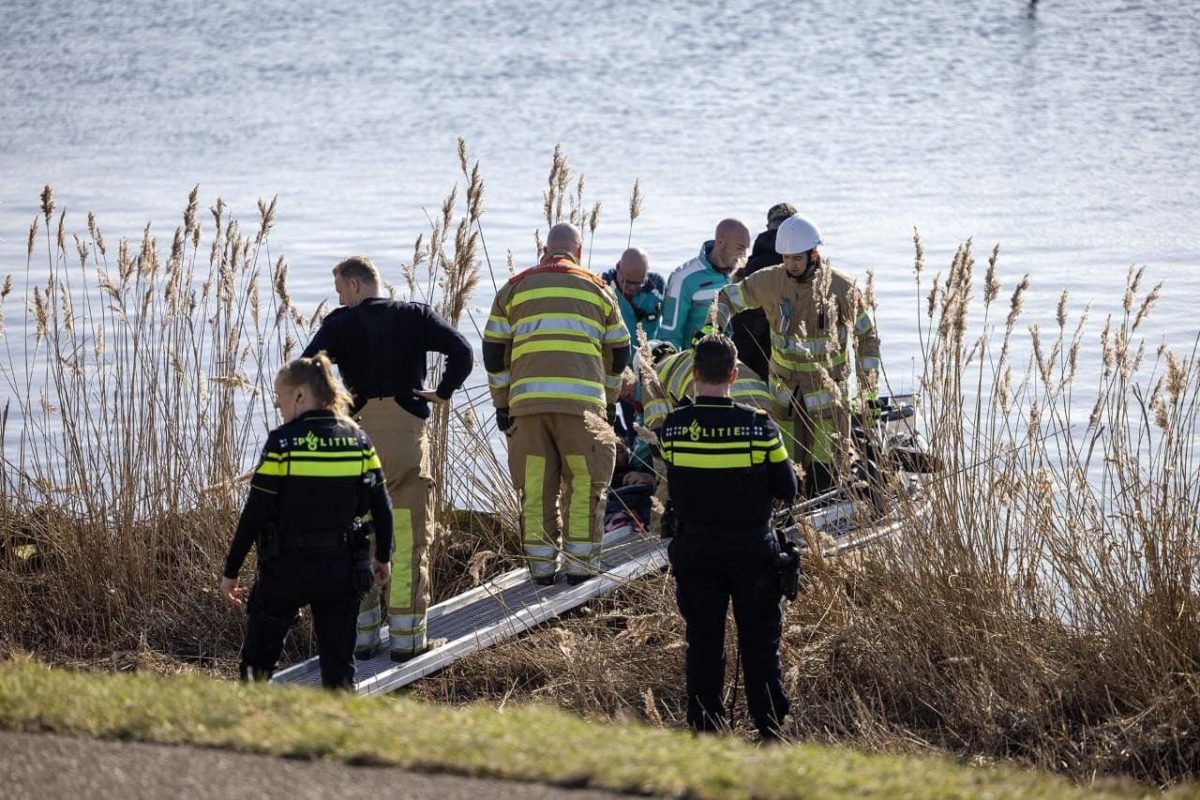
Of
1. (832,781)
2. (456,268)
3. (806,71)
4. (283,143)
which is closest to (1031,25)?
(806,71)

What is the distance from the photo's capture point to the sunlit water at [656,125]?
789 inches

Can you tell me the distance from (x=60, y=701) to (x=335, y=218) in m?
16.8

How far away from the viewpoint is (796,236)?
340 inches

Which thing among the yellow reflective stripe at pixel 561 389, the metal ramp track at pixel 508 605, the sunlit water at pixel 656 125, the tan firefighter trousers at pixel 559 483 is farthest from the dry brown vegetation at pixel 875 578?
the sunlit water at pixel 656 125

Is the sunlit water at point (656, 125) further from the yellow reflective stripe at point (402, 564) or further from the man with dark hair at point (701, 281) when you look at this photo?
the yellow reflective stripe at point (402, 564)

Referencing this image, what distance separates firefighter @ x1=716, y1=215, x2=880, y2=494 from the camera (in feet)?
28.3

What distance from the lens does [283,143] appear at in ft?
91.6

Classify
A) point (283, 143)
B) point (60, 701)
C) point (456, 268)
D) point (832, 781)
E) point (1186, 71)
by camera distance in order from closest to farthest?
point (832, 781) < point (60, 701) < point (456, 268) < point (283, 143) < point (1186, 71)

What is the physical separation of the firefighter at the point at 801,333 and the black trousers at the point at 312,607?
2.97 metres

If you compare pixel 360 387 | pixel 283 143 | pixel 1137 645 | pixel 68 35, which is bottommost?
pixel 1137 645

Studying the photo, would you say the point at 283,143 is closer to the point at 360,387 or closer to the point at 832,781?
the point at 360,387

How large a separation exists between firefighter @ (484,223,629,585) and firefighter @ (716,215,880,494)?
0.83m

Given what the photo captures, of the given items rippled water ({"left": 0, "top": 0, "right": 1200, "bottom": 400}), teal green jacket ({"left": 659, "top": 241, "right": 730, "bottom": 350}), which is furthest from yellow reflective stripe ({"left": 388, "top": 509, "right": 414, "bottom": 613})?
rippled water ({"left": 0, "top": 0, "right": 1200, "bottom": 400})

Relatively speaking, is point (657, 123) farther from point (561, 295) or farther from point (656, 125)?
point (561, 295)
